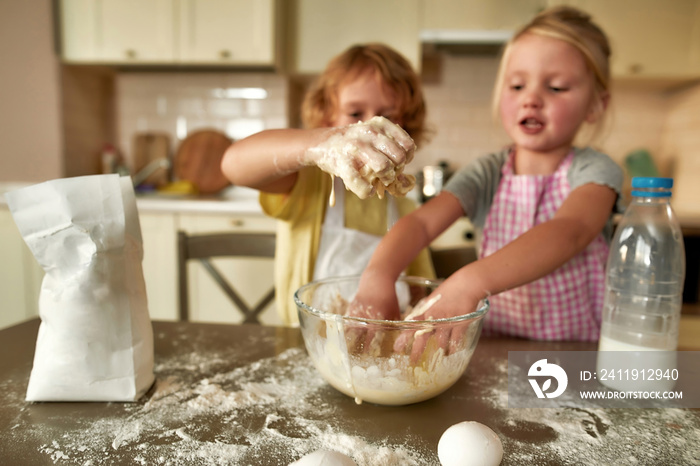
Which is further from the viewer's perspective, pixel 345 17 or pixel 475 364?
pixel 345 17

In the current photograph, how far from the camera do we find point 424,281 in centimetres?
76

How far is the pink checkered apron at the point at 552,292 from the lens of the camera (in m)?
0.90

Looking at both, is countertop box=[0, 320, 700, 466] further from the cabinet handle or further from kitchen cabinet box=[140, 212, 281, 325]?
the cabinet handle

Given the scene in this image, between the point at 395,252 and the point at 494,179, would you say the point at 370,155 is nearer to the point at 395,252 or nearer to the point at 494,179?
the point at 395,252

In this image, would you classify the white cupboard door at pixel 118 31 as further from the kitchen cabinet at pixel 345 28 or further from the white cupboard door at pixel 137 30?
the kitchen cabinet at pixel 345 28

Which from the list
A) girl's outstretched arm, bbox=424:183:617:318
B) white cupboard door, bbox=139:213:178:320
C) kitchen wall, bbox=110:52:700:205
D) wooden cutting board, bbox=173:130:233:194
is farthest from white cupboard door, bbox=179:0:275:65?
girl's outstretched arm, bbox=424:183:617:318

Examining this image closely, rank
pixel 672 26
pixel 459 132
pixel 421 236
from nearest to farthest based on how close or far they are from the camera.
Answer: pixel 421 236 < pixel 672 26 < pixel 459 132

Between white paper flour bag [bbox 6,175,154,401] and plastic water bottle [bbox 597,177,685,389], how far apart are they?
0.63 metres

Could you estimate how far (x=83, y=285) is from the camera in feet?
1.77

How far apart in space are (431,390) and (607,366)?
25 centimetres

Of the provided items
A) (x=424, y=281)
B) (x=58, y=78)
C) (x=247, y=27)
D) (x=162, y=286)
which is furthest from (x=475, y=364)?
(x=58, y=78)

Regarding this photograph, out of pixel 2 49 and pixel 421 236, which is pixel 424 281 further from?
pixel 2 49

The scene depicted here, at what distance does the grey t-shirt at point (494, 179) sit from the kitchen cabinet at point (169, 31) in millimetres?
1543

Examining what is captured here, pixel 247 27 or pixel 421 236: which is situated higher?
pixel 247 27
